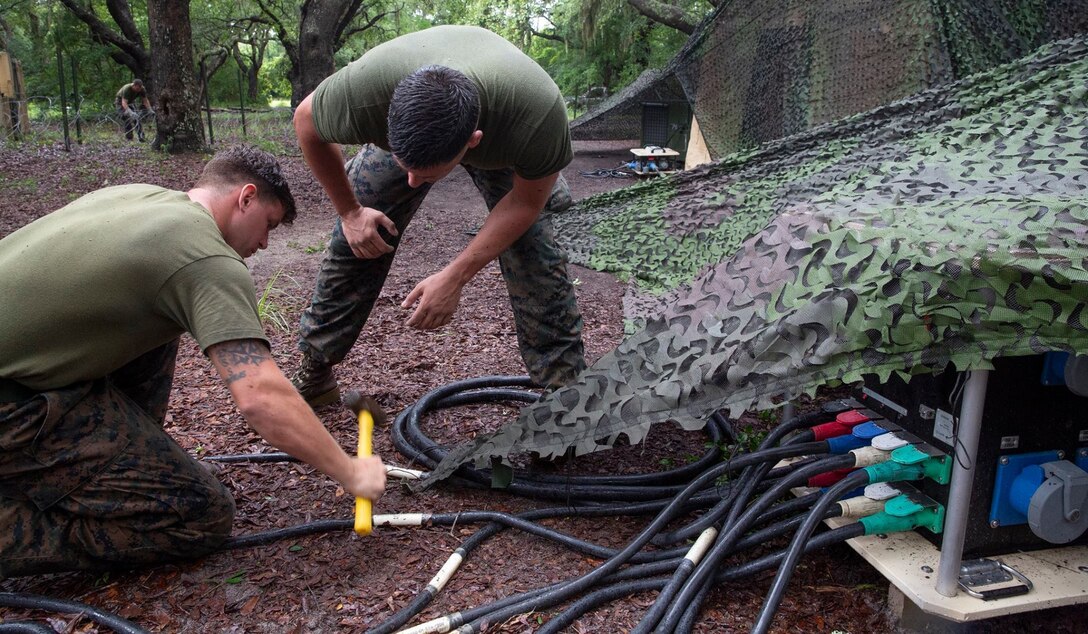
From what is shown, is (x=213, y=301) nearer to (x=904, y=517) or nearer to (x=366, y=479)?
(x=366, y=479)

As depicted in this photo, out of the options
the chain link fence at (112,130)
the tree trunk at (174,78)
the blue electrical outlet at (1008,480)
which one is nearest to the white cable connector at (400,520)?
the blue electrical outlet at (1008,480)

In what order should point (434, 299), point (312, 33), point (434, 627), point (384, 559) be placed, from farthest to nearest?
point (312, 33) → point (434, 299) → point (384, 559) → point (434, 627)

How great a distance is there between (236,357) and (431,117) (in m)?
0.84

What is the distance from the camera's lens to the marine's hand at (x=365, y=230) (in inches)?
120

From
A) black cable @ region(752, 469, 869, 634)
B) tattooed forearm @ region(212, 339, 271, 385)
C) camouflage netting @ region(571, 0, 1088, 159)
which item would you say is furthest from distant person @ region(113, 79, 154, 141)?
black cable @ region(752, 469, 869, 634)

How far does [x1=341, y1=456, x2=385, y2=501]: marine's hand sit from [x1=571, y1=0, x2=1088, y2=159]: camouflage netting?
15.2 ft

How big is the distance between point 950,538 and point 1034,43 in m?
4.76

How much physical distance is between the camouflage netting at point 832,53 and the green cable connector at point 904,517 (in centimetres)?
394

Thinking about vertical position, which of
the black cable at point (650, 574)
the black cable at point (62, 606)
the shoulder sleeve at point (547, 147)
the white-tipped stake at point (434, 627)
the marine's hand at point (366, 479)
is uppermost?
the shoulder sleeve at point (547, 147)

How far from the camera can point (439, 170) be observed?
7.86 feet

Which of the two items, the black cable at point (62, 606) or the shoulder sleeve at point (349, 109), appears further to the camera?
the shoulder sleeve at point (349, 109)

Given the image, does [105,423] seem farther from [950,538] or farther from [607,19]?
[607,19]

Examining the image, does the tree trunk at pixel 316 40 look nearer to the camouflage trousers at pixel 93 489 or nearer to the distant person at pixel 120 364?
the distant person at pixel 120 364

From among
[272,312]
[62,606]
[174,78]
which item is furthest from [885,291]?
[174,78]
